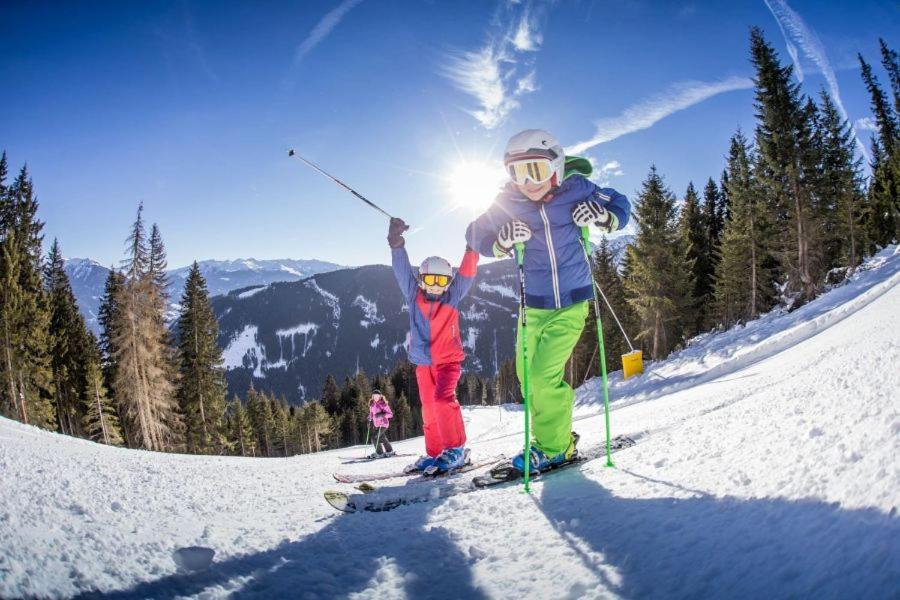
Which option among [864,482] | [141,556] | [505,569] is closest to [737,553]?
[864,482]

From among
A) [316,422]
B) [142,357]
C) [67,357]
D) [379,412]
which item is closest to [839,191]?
[379,412]

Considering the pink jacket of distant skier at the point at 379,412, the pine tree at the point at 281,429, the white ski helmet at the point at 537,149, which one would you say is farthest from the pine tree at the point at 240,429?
the white ski helmet at the point at 537,149

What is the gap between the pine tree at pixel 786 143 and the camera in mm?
23109

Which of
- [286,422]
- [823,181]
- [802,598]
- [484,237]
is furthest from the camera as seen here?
[286,422]

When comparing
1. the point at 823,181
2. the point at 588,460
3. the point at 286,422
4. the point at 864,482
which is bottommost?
the point at 286,422

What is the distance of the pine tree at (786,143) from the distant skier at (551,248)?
24.5m

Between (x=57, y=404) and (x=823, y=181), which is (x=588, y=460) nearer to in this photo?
(x=823, y=181)

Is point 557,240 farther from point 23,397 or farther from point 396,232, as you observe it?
point 23,397

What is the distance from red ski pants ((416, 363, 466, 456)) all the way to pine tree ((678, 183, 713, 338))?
3098 centimetres

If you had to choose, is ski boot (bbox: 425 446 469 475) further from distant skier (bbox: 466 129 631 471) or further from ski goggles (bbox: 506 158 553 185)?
ski goggles (bbox: 506 158 553 185)

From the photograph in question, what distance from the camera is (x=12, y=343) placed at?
24438 millimetres

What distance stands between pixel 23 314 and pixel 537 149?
109 ft

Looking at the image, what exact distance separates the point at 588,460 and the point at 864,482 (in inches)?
90.3

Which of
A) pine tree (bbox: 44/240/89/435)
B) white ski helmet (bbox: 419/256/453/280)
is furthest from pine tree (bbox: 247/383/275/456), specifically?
white ski helmet (bbox: 419/256/453/280)
